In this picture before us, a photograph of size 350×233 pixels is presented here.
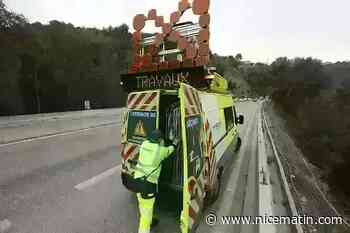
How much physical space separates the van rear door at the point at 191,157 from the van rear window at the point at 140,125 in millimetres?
886

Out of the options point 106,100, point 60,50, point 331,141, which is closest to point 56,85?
point 60,50

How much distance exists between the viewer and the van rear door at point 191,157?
4.19 m

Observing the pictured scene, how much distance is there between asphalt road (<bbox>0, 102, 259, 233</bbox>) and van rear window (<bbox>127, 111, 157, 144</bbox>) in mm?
1367

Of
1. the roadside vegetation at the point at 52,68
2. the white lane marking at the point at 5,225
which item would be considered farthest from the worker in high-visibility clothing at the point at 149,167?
the roadside vegetation at the point at 52,68

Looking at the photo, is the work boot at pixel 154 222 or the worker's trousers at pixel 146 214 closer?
the worker's trousers at pixel 146 214

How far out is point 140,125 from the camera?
5.68m

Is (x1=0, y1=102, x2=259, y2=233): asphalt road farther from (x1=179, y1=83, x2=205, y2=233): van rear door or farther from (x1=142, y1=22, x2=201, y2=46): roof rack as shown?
(x1=142, y1=22, x2=201, y2=46): roof rack

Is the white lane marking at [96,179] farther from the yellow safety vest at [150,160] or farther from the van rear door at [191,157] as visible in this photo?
the van rear door at [191,157]

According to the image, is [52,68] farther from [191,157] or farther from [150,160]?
[191,157]

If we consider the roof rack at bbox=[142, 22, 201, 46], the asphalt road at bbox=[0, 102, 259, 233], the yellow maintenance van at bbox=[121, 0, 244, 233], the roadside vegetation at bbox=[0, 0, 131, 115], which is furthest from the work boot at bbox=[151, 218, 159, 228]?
the roadside vegetation at bbox=[0, 0, 131, 115]

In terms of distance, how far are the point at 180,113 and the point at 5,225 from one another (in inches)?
132

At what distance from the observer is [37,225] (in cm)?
488

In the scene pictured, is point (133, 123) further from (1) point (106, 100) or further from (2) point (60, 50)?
(1) point (106, 100)

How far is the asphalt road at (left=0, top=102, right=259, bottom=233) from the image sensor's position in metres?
5.02
